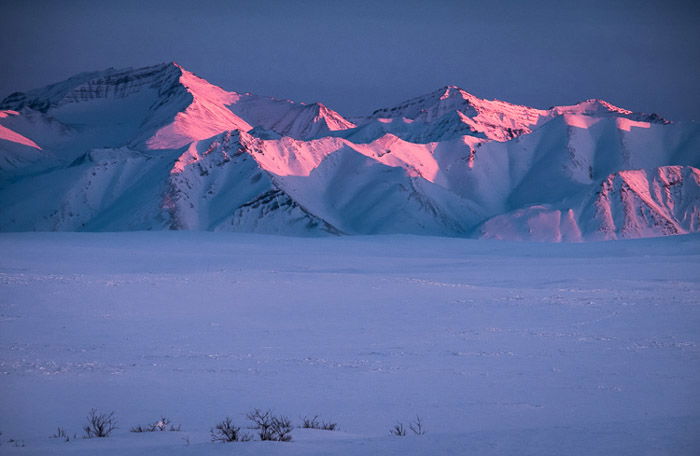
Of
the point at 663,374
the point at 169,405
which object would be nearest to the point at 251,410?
the point at 169,405

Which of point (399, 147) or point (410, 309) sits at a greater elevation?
point (399, 147)

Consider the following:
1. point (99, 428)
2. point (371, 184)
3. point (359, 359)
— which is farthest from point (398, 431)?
point (371, 184)

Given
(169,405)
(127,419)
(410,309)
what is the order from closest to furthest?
(127,419), (169,405), (410,309)

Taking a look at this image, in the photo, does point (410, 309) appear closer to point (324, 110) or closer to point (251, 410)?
point (251, 410)

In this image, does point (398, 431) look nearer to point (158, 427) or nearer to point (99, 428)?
point (158, 427)

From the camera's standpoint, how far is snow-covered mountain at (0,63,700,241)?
8650 cm

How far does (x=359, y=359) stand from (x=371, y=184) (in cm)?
8752

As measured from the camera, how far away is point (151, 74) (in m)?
194

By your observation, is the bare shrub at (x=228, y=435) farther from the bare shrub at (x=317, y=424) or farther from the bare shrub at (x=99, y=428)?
the bare shrub at (x=99, y=428)

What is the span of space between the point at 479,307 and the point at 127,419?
9313 millimetres

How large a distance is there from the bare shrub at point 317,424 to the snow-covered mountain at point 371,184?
73.5 meters

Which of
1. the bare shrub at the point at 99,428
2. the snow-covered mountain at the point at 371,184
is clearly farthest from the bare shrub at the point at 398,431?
the snow-covered mountain at the point at 371,184

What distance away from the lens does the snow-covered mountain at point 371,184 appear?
284 feet

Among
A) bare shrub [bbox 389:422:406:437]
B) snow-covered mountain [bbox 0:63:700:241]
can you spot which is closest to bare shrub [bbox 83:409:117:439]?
bare shrub [bbox 389:422:406:437]
